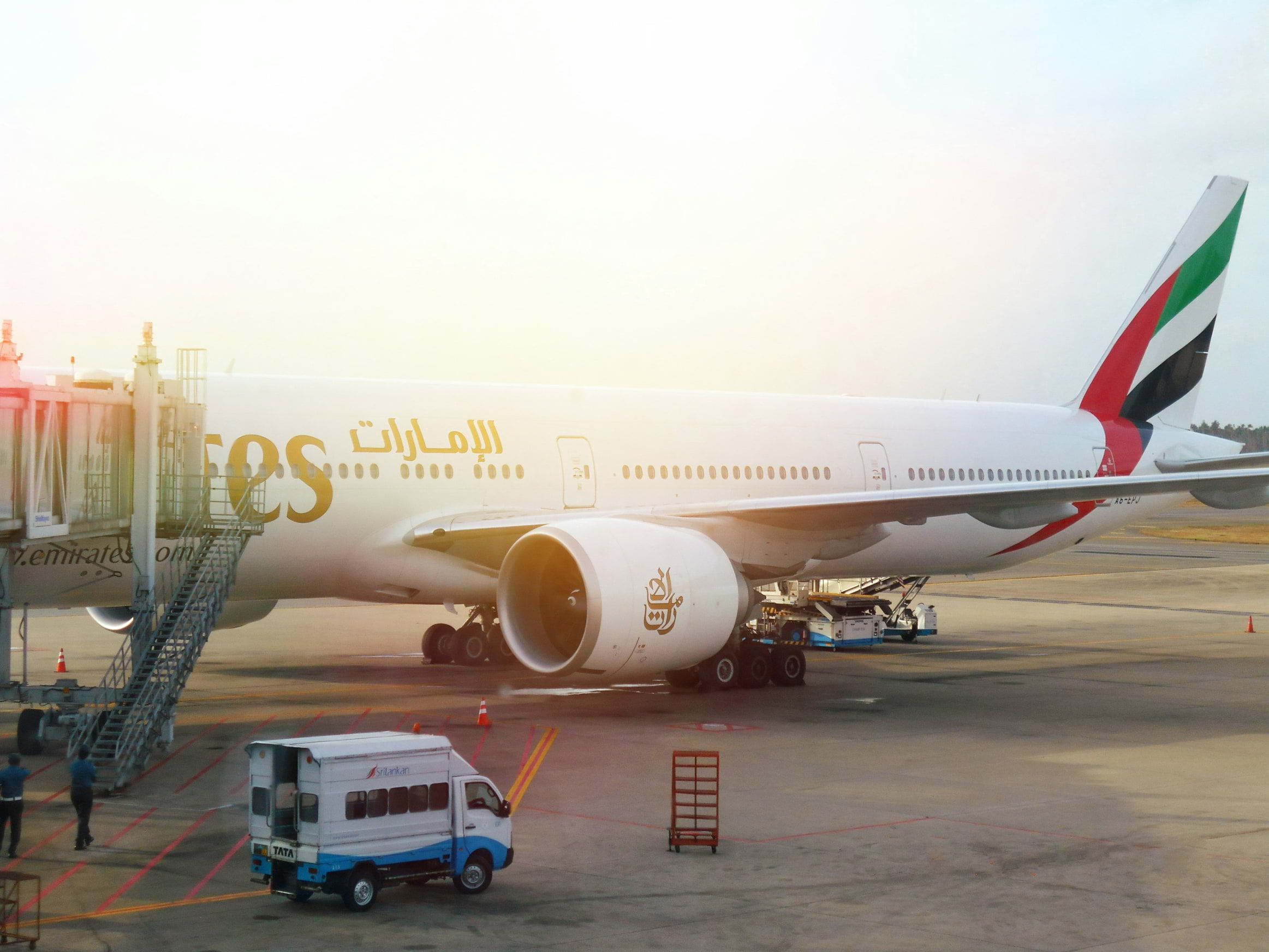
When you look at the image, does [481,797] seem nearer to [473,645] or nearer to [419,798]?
[419,798]

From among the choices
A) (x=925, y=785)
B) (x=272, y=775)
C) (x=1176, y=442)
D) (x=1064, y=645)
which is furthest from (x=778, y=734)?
(x=1176, y=442)

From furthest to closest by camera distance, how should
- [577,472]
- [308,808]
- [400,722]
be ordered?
[577,472] → [400,722] → [308,808]

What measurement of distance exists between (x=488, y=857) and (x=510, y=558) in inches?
326

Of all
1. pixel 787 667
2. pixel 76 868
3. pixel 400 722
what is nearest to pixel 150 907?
pixel 76 868

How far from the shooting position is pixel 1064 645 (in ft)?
96.4

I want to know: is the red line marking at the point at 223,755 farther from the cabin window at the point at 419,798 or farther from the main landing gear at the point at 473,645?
the main landing gear at the point at 473,645

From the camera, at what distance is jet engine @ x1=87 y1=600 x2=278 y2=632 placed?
72.7 feet

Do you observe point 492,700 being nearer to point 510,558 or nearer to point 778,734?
point 510,558

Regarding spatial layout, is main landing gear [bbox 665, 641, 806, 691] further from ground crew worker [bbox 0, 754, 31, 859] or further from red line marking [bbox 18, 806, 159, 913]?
ground crew worker [bbox 0, 754, 31, 859]

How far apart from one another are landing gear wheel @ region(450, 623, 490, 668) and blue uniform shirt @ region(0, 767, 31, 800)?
14.0 meters

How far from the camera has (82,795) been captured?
39.1ft

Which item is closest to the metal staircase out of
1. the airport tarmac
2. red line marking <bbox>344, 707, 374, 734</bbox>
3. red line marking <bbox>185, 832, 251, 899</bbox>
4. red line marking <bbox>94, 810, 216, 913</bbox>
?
the airport tarmac

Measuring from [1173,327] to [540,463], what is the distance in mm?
15493

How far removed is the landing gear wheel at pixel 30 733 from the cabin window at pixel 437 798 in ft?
25.0
